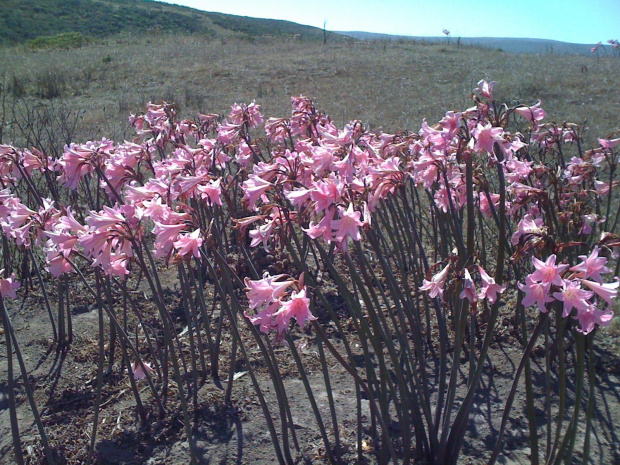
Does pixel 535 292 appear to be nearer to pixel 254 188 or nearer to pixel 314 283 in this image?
pixel 314 283

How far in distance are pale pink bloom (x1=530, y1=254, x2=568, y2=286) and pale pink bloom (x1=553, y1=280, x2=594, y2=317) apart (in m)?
0.03

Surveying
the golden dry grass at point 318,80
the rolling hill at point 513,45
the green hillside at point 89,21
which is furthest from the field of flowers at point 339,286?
the green hillside at point 89,21

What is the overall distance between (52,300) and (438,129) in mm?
3236

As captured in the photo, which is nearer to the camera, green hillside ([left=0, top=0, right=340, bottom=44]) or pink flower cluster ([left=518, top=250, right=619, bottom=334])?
pink flower cluster ([left=518, top=250, right=619, bottom=334])

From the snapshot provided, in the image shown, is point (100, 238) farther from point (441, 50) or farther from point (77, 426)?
point (441, 50)

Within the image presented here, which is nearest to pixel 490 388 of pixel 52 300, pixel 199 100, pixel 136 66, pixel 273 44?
pixel 52 300

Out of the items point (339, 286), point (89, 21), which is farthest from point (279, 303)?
point (89, 21)

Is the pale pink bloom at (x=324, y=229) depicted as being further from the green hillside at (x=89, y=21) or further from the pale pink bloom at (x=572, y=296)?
the green hillside at (x=89, y=21)

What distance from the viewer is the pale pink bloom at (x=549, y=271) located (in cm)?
146

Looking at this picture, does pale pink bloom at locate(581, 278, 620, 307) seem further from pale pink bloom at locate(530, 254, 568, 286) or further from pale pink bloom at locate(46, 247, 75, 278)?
pale pink bloom at locate(46, 247, 75, 278)

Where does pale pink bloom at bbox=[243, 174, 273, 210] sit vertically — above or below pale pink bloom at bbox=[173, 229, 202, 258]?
above

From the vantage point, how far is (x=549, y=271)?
1496 mm

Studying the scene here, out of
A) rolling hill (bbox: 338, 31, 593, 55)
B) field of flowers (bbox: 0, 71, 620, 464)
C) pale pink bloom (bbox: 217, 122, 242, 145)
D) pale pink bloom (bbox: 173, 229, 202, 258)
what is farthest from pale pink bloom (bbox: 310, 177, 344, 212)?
rolling hill (bbox: 338, 31, 593, 55)

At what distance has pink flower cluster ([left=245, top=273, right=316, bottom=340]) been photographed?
1.60 m
